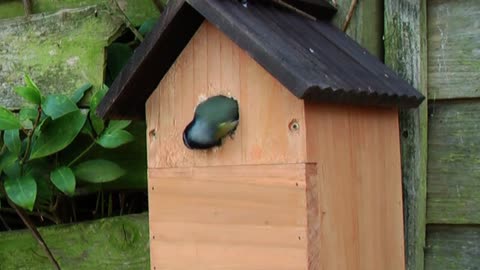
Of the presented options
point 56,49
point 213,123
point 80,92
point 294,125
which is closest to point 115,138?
point 80,92

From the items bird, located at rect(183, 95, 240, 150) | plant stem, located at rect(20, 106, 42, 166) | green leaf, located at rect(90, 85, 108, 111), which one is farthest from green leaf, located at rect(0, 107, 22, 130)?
bird, located at rect(183, 95, 240, 150)

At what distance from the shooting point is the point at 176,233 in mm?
1065

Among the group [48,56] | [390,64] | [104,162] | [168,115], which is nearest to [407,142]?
[390,64]

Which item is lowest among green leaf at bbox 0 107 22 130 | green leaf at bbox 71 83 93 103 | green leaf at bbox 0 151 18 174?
green leaf at bbox 0 151 18 174

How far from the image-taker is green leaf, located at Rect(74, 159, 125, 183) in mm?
1349

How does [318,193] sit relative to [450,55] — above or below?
below

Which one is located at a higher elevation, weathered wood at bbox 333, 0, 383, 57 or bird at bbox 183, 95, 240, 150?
weathered wood at bbox 333, 0, 383, 57

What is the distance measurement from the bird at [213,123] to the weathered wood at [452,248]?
477 millimetres

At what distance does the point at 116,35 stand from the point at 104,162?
26 cm

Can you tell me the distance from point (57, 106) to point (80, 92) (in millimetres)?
78

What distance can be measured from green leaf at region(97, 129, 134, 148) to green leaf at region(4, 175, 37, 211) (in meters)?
0.15

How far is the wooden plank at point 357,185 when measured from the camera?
3.16 ft

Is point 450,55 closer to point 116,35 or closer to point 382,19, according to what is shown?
point 382,19

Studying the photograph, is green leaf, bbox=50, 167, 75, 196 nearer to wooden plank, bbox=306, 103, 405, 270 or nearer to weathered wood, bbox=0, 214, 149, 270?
weathered wood, bbox=0, 214, 149, 270
